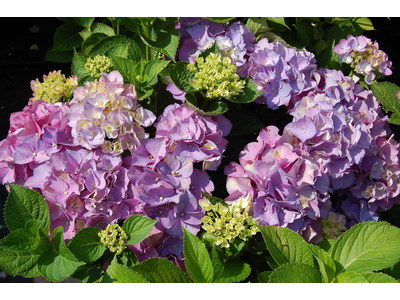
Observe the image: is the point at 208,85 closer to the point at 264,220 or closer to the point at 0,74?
the point at 264,220

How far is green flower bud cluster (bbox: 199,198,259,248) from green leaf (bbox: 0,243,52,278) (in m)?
0.54

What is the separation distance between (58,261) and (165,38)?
100cm

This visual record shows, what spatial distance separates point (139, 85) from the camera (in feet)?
4.61

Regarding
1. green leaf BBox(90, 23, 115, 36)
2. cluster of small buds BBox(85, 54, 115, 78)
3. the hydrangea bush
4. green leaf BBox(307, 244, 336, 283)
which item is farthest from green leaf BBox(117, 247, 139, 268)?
green leaf BBox(90, 23, 115, 36)

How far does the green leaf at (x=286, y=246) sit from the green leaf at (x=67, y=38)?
1.85 meters

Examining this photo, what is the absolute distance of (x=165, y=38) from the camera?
1.65 meters

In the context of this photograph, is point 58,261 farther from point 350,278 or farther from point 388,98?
point 388,98

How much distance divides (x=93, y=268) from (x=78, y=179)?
0.33 meters

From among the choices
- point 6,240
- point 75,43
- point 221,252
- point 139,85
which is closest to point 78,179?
point 6,240

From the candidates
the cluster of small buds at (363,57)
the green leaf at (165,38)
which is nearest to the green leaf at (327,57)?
the cluster of small buds at (363,57)

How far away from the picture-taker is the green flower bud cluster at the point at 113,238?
1.18 m

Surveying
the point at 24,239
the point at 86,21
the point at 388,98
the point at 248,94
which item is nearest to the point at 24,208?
the point at 24,239

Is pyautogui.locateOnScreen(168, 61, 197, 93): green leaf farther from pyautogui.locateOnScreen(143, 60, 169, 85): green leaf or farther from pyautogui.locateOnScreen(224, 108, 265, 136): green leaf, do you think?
pyautogui.locateOnScreen(224, 108, 265, 136): green leaf

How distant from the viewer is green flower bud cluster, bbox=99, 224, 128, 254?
118 centimetres
